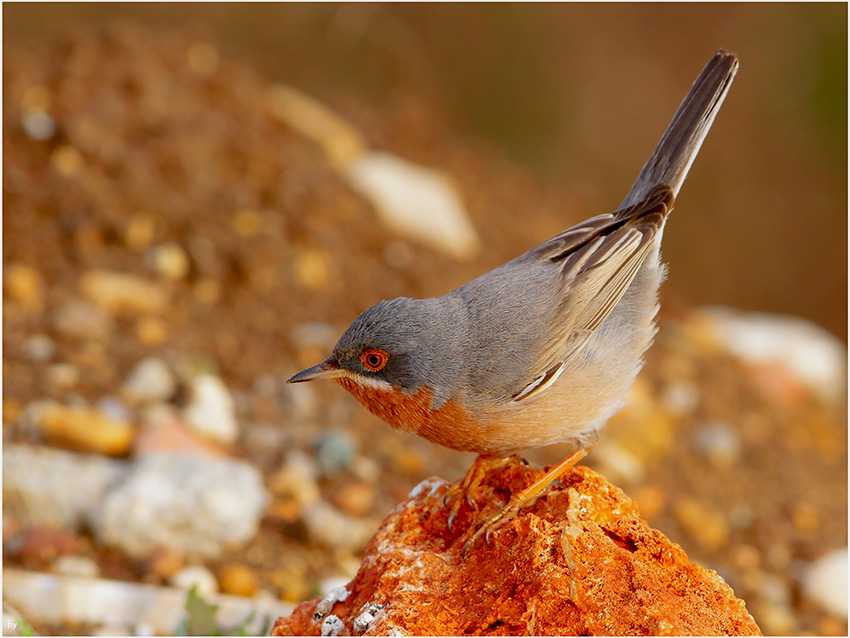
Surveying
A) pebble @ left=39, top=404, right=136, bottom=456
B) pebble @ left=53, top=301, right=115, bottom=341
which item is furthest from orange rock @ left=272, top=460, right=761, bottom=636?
pebble @ left=53, top=301, right=115, bottom=341

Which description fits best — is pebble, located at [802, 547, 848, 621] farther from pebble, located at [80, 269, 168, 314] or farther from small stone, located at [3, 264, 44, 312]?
small stone, located at [3, 264, 44, 312]

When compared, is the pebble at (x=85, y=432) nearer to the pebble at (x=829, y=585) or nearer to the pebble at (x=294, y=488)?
the pebble at (x=294, y=488)

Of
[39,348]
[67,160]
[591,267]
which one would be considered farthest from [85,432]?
[591,267]

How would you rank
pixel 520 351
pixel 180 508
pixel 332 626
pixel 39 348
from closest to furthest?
pixel 332 626
pixel 520 351
pixel 180 508
pixel 39 348

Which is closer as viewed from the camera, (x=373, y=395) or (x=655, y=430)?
(x=373, y=395)

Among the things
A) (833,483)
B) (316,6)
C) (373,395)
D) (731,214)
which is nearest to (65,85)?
(316,6)

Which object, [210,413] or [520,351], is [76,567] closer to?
[210,413]

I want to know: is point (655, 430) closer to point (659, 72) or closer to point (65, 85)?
Answer: point (659, 72)
